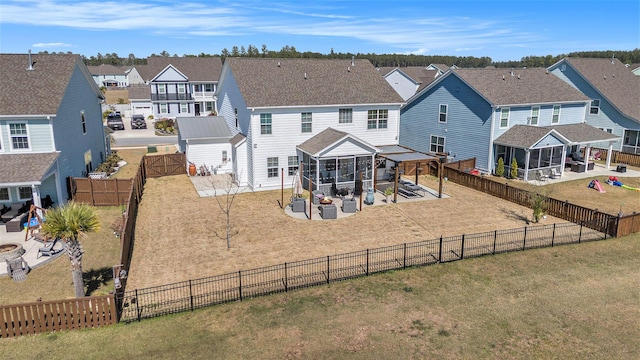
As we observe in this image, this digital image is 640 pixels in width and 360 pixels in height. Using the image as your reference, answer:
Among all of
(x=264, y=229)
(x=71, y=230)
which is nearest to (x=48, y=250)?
(x=71, y=230)

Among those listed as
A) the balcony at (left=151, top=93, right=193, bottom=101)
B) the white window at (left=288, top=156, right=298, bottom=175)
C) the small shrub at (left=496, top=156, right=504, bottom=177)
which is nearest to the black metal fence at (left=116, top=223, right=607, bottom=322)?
the small shrub at (left=496, top=156, right=504, bottom=177)

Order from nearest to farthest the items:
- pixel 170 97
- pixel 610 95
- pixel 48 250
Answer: pixel 48 250 → pixel 610 95 → pixel 170 97

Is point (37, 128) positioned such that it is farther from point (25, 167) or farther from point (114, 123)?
point (114, 123)

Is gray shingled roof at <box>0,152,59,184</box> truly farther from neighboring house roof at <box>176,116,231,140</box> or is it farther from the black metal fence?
the black metal fence

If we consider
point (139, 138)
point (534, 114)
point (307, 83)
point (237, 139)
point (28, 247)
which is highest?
point (307, 83)

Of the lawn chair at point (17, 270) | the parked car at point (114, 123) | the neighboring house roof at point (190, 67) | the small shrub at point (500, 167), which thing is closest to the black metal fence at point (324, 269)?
the lawn chair at point (17, 270)

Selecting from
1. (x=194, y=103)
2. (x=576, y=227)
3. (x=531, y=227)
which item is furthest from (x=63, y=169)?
(x=194, y=103)
